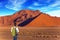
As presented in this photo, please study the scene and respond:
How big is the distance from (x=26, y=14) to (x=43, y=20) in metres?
1.76

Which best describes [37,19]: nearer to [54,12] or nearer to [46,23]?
[46,23]

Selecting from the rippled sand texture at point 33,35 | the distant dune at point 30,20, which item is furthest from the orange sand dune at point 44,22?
the rippled sand texture at point 33,35

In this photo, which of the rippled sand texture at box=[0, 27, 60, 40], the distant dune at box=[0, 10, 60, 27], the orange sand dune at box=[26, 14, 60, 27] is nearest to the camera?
the rippled sand texture at box=[0, 27, 60, 40]

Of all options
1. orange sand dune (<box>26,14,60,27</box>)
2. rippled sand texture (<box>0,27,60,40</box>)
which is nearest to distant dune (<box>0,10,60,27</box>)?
orange sand dune (<box>26,14,60,27</box>)

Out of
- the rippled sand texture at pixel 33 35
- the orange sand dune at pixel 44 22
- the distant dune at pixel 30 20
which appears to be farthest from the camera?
the orange sand dune at pixel 44 22

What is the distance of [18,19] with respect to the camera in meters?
19.8

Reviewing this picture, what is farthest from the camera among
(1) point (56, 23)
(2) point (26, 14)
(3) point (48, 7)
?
(2) point (26, 14)

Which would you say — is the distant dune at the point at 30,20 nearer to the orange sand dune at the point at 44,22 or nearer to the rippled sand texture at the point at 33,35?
the orange sand dune at the point at 44,22

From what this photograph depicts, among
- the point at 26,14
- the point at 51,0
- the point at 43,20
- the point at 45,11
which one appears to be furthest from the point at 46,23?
the point at 51,0

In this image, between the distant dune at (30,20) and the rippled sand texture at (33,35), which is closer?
the rippled sand texture at (33,35)

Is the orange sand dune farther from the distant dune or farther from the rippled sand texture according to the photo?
the rippled sand texture

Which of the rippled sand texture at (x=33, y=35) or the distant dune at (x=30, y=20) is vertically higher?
the distant dune at (x=30, y=20)

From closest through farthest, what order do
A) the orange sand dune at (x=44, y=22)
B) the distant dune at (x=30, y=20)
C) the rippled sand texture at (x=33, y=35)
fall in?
1. the rippled sand texture at (x=33, y=35)
2. the distant dune at (x=30, y=20)
3. the orange sand dune at (x=44, y=22)

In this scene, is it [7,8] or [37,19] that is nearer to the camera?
[7,8]
